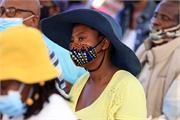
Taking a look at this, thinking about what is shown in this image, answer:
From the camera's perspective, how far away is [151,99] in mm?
4059

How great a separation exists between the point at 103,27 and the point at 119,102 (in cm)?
43

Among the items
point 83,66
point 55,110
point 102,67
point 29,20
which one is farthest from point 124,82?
point 29,20

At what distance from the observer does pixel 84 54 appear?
9.30 ft

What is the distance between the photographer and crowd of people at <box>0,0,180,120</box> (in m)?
1.93

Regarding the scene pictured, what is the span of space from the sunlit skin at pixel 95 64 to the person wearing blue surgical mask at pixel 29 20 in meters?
0.59

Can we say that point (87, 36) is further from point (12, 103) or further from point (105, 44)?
point (12, 103)

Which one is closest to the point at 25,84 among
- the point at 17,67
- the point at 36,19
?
the point at 17,67

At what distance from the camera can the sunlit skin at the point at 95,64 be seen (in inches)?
112

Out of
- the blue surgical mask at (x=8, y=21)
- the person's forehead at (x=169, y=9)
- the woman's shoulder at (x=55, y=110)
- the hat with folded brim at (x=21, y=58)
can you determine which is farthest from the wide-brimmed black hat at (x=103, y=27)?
the person's forehead at (x=169, y=9)

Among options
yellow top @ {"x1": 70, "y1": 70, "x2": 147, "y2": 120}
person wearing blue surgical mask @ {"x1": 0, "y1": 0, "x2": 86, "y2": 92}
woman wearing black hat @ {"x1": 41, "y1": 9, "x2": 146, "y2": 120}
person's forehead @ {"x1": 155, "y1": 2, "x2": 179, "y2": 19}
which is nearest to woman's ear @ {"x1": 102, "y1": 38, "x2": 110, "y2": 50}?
woman wearing black hat @ {"x1": 41, "y1": 9, "x2": 146, "y2": 120}

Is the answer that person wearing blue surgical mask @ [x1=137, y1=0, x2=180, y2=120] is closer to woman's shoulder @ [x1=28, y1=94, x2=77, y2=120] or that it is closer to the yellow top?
the yellow top

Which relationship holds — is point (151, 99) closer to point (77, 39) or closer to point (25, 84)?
point (77, 39)

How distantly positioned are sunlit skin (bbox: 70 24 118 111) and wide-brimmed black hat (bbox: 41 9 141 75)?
0.14 feet

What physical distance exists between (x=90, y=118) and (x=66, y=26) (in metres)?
0.67
